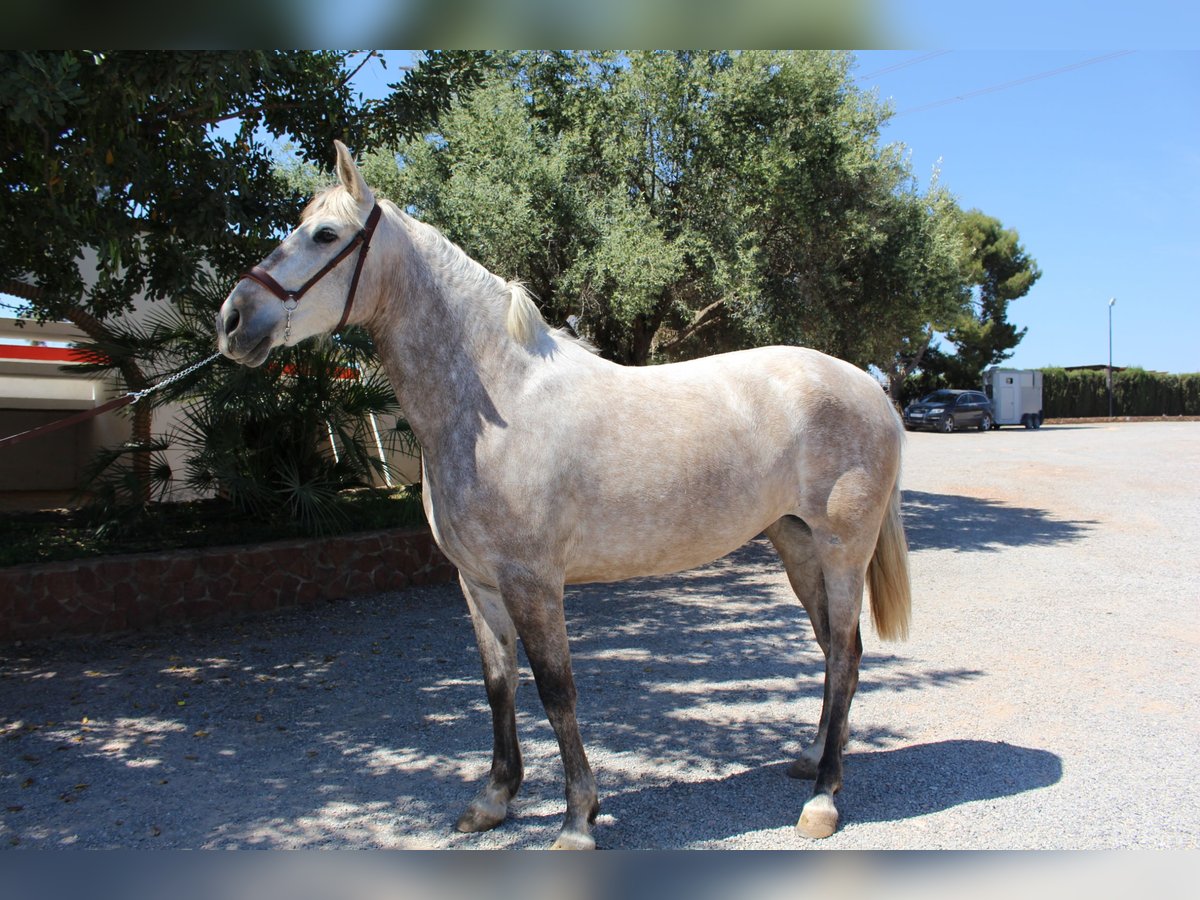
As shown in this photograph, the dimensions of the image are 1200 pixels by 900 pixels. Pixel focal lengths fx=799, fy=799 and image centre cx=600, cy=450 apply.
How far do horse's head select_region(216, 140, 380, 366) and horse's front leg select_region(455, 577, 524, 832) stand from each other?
119cm

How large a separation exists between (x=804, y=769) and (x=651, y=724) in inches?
38.4

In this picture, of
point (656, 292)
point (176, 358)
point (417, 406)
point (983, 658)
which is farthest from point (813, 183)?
point (417, 406)

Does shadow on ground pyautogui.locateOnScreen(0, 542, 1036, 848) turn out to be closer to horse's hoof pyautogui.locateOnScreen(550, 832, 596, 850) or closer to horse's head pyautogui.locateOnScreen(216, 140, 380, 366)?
horse's hoof pyautogui.locateOnScreen(550, 832, 596, 850)

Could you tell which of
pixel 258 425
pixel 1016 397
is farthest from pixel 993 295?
pixel 258 425

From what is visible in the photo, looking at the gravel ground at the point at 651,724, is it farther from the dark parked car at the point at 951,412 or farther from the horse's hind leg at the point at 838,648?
the dark parked car at the point at 951,412

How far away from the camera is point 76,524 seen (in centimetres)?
808

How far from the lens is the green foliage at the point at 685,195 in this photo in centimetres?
989

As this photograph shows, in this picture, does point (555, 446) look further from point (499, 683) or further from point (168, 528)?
point (168, 528)

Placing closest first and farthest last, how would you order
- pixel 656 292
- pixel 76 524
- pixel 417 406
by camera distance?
1. pixel 417 406
2. pixel 76 524
3. pixel 656 292

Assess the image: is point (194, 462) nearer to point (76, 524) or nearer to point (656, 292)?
point (76, 524)

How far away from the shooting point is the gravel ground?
127 inches

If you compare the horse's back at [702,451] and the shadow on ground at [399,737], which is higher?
the horse's back at [702,451]

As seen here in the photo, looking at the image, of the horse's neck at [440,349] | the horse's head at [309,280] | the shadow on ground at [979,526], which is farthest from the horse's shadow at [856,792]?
the shadow on ground at [979,526]
